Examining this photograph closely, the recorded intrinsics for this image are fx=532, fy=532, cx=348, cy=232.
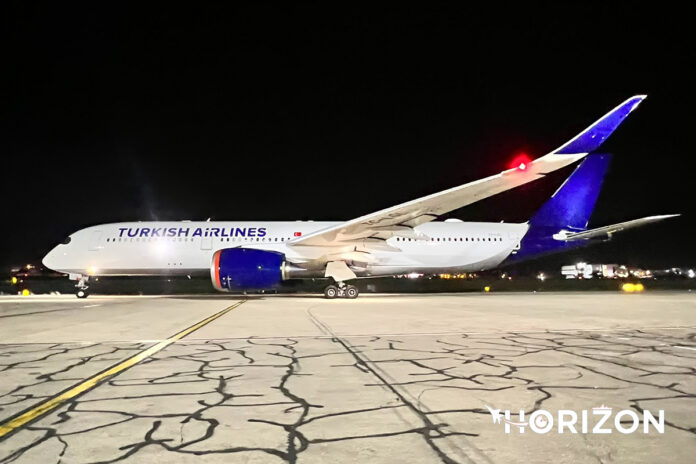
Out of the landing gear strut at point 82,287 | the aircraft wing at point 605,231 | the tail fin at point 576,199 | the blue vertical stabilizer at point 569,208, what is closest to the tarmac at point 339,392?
the aircraft wing at point 605,231

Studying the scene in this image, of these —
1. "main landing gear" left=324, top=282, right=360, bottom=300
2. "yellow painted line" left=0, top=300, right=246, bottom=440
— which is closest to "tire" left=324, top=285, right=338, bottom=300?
"main landing gear" left=324, top=282, right=360, bottom=300

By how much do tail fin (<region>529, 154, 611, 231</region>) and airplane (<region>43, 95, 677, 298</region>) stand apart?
45 millimetres

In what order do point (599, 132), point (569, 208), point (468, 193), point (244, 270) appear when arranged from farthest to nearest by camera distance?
point (569, 208), point (244, 270), point (468, 193), point (599, 132)

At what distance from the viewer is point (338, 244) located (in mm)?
19797

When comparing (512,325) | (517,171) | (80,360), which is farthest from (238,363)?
(517,171)

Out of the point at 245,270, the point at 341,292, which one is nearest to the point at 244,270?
the point at 245,270

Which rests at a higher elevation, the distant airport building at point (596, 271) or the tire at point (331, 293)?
the distant airport building at point (596, 271)

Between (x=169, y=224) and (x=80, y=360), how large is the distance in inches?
626

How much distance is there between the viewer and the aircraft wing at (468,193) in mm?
13453

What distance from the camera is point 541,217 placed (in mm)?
23797

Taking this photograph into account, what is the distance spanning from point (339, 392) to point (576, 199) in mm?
21540

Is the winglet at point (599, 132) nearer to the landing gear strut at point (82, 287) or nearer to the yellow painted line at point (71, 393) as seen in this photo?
the yellow painted line at point (71, 393)

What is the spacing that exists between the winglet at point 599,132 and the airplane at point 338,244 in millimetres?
3526

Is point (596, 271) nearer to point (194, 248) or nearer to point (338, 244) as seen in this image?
point (338, 244)
